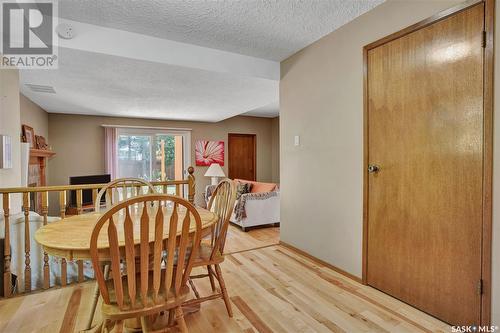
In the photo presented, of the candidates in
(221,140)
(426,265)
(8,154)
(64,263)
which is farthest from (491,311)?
(221,140)

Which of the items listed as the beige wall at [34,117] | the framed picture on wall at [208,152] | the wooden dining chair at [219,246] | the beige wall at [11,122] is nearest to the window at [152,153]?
the framed picture on wall at [208,152]

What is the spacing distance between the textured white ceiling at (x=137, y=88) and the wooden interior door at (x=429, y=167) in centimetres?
178

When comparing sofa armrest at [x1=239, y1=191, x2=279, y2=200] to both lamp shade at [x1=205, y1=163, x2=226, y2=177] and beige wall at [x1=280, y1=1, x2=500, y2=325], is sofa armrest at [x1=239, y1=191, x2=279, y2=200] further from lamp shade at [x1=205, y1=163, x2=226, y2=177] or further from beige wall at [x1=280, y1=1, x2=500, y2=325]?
lamp shade at [x1=205, y1=163, x2=226, y2=177]

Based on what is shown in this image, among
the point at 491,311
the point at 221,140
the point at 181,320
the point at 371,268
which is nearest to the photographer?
the point at 181,320

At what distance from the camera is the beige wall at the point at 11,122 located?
2.49 metres

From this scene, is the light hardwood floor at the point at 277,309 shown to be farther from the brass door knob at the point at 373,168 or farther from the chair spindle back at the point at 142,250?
the brass door knob at the point at 373,168

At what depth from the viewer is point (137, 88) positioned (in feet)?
12.0

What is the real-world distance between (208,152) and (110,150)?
2259mm

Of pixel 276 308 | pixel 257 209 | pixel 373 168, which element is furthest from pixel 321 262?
pixel 257 209

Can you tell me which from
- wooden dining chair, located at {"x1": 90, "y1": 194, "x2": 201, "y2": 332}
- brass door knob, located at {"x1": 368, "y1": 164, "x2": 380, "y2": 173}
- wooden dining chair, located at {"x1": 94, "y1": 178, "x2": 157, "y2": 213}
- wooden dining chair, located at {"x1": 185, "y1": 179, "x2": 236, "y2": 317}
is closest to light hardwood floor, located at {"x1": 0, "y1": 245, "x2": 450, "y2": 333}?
wooden dining chair, located at {"x1": 185, "y1": 179, "x2": 236, "y2": 317}

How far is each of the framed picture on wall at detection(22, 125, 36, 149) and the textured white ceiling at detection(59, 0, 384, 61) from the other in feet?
8.53

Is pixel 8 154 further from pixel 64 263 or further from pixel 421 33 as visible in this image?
pixel 421 33

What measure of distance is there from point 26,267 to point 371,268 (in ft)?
9.12

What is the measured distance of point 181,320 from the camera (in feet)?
4.25
